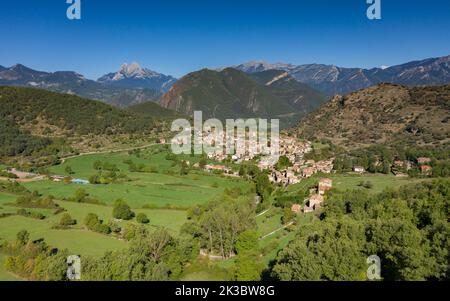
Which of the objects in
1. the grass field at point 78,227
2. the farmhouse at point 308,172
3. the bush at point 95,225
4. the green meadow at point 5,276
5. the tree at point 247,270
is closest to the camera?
the tree at point 247,270

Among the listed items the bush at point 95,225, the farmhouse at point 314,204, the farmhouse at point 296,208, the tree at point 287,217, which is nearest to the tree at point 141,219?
the bush at point 95,225

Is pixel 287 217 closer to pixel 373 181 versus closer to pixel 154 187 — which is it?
pixel 373 181

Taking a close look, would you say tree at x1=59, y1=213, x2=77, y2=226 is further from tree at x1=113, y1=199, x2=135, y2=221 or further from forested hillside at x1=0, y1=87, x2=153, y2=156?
forested hillside at x1=0, y1=87, x2=153, y2=156

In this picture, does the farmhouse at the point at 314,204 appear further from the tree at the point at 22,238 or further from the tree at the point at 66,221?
the tree at the point at 22,238

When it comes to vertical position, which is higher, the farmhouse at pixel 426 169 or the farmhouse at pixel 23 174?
the farmhouse at pixel 426 169

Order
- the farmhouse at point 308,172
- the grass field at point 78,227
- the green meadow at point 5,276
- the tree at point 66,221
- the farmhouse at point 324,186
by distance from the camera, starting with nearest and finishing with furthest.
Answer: the green meadow at point 5,276, the grass field at point 78,227, the tree at point 66,221, the farmhouse at point 324,186, the farmhouse at point 308,172

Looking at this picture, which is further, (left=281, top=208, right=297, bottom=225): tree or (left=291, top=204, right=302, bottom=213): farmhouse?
(left=291, top=204, right=302, bottom=213): farmhouse

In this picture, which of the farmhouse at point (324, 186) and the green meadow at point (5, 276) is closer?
the green meadow at point (5, 276)

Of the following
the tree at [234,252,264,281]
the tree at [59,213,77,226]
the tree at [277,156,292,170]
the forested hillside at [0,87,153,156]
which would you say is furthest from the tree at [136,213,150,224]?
the forested hillside at [0,87,153,156]
